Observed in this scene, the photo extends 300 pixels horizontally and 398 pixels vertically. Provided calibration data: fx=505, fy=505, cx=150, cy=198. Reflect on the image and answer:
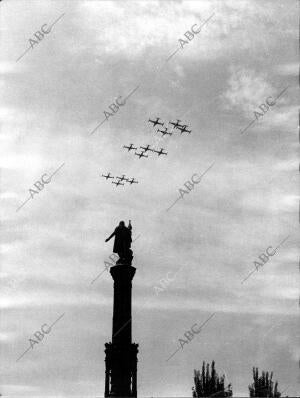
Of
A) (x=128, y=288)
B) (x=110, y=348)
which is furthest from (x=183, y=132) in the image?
(x=110, y=348)

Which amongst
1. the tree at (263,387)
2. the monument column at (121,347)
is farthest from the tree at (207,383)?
the monument column at (121,347)

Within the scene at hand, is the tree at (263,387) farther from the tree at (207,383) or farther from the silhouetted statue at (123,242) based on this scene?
the silhouetted statue at (123,242)

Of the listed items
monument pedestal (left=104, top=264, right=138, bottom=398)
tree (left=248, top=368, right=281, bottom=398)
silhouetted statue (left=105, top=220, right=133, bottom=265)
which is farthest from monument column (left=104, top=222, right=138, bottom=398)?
tree (left=248, top=368, right=281, bottom=398)

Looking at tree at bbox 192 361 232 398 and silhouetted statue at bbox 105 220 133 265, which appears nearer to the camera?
silhouetted statue at bbox 105 220 133 265

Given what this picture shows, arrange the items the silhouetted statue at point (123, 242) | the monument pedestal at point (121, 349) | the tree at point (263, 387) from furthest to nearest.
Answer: the tree at point (263, 387) < the silhouetted statue at point (123, 242) < the monument pedestal at point (121, 349)

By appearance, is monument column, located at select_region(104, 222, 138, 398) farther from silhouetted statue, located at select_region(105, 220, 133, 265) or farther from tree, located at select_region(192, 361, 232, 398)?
tree, located at select_region(192, 361, 232, 398)

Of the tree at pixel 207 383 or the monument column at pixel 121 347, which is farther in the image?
the tree at pixel 207 383
